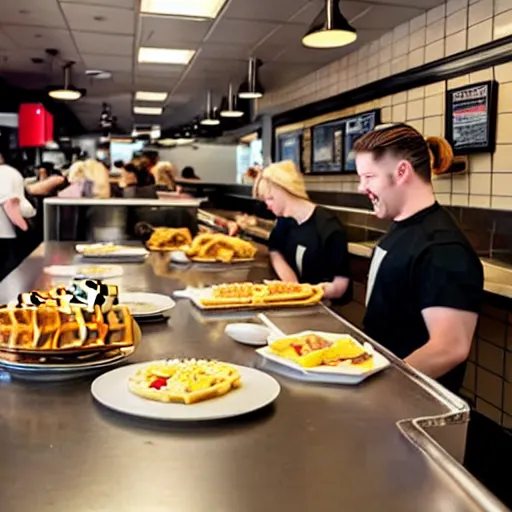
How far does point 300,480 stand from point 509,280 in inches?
109

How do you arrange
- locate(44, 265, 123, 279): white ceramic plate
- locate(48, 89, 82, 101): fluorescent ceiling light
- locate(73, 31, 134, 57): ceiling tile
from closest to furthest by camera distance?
locate(44, 265, 123, 279): white ceramic plate → locate(73, 31, 134, 57): ceiling tile → locate(48, 89, 82, 101): fluorescent ceiling light

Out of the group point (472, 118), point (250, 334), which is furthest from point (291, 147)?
point (250, 334)

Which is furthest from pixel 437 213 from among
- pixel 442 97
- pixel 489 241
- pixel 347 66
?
pixel 347 66

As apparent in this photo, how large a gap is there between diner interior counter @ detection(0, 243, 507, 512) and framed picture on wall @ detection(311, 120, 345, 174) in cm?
552

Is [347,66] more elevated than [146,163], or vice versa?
[347,66]

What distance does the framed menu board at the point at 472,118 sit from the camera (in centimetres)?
404

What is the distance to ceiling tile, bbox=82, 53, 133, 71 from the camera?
279 inches

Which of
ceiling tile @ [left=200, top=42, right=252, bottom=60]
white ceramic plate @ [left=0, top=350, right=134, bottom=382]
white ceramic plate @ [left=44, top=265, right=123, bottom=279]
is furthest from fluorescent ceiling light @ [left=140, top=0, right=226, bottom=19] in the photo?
white ceramic plate @ [left=0, top=350, right=134, bottom=382]

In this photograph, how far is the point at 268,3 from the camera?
4.68 meters

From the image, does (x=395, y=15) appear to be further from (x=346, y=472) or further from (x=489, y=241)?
(x=346, y=472)

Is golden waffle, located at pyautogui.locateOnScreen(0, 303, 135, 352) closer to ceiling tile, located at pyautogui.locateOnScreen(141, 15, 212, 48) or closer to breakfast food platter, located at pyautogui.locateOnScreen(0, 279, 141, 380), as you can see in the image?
breakfast food platter, located at pyautogui.locateOnScreen(0, 279, 141, 380)

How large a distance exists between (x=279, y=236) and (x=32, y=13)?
3.25 meters

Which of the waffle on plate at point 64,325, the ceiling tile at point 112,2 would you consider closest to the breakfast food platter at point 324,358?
the waffle on plate at point 64,325

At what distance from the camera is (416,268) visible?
1892 millimetres
